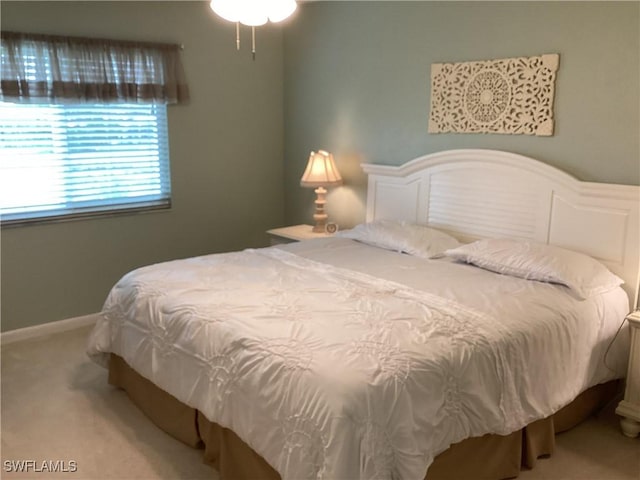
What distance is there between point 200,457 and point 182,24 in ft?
10.0

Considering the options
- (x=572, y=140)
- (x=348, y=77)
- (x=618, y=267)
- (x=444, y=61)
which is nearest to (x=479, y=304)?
(x=618, y=267)

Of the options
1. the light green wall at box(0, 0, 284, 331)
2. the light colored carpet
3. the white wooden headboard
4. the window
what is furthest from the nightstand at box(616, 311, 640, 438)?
the window

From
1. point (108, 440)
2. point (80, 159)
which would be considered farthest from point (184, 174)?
point (108, 440)

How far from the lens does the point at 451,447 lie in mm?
2131

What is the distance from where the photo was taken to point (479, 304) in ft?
8.14

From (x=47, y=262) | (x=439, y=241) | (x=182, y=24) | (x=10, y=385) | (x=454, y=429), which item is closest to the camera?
(x=454, y=429)

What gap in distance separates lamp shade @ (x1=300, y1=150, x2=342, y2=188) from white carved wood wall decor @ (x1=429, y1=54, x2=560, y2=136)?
2.71 feet

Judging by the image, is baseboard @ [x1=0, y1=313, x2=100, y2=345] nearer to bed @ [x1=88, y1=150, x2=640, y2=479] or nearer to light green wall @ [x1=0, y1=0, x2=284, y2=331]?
light green wall @ [x1=0, y1=0, x2=284, y2=331]

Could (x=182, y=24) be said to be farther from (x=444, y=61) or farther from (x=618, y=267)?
(x=618, y=267)

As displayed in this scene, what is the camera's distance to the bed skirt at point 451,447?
2.16m

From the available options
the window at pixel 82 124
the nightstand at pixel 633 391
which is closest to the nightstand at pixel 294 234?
the window at pixel 82 124

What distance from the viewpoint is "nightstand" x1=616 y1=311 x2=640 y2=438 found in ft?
8.55

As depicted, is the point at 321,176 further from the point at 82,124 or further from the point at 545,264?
the point at 545,264

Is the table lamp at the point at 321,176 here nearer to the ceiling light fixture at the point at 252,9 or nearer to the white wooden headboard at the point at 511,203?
the white wooden headboard at the point at 511,203
